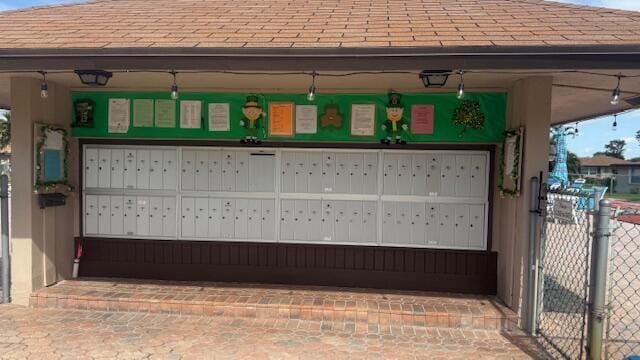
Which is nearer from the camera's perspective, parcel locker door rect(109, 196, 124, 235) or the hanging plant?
the hanging plant

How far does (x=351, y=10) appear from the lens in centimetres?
492

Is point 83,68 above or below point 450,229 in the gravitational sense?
above

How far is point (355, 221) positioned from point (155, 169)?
2644 mm

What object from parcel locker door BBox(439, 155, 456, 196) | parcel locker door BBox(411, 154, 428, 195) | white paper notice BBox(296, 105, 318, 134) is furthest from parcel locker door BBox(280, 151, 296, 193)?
parcel locker door BBox(439, 155, 456, 196)

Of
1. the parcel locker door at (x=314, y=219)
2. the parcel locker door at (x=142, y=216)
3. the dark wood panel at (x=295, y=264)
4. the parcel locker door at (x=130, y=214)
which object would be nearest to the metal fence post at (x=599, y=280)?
the dark wood panel at (x=295, y=264)

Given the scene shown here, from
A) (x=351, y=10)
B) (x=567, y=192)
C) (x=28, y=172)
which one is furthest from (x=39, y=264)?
(x=567, y=192)

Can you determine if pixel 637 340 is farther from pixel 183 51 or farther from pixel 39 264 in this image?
pixel 39 264

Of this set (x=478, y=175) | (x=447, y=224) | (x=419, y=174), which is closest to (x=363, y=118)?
(x=419, y=174)

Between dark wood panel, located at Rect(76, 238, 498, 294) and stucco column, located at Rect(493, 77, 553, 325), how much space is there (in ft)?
1.77

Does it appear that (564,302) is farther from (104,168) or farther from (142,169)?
(104,168)

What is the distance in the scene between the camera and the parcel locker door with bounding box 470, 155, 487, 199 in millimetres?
4949

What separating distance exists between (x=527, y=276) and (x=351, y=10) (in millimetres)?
3537

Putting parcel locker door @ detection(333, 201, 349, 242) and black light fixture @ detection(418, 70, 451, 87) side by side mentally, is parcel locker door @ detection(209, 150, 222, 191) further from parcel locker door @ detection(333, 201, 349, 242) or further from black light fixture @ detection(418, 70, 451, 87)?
black light fixture @ detection(418, 70, 451, 87)

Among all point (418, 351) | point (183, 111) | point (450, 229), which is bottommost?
point (418, 351)
